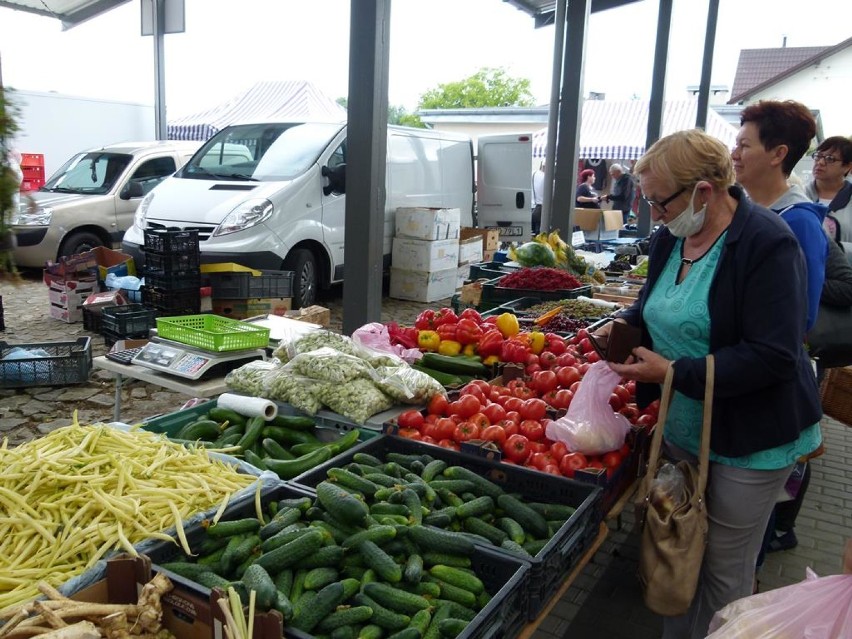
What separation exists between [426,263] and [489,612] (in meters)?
8.82

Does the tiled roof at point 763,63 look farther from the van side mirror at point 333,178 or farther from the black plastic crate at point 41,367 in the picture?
the black plastic crate at point 41,367

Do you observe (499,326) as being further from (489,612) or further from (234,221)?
(234,221)

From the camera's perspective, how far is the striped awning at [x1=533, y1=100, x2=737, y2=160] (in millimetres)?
21719

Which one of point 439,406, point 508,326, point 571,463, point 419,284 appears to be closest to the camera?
point 571,463

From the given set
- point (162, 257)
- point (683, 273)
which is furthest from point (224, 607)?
point (162, 257)

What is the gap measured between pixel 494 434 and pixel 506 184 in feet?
35.4

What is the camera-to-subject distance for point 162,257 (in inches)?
294

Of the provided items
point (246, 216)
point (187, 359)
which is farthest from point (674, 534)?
point (246, 216)

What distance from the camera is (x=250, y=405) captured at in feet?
10.5

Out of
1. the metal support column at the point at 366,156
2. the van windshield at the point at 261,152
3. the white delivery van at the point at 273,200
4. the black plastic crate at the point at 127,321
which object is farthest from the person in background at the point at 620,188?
the metal support column at the point at 366,156

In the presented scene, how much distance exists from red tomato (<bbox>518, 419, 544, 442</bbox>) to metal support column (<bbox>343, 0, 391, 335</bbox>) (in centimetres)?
214

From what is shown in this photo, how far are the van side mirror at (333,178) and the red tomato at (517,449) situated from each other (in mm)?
6646

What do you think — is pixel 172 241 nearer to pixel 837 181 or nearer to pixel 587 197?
pixel 837 181

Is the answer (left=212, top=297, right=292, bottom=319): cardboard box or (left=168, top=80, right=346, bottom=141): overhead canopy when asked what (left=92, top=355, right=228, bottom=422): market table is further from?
(left=168, top=80, right=346, bottom=141): overhead canopy
